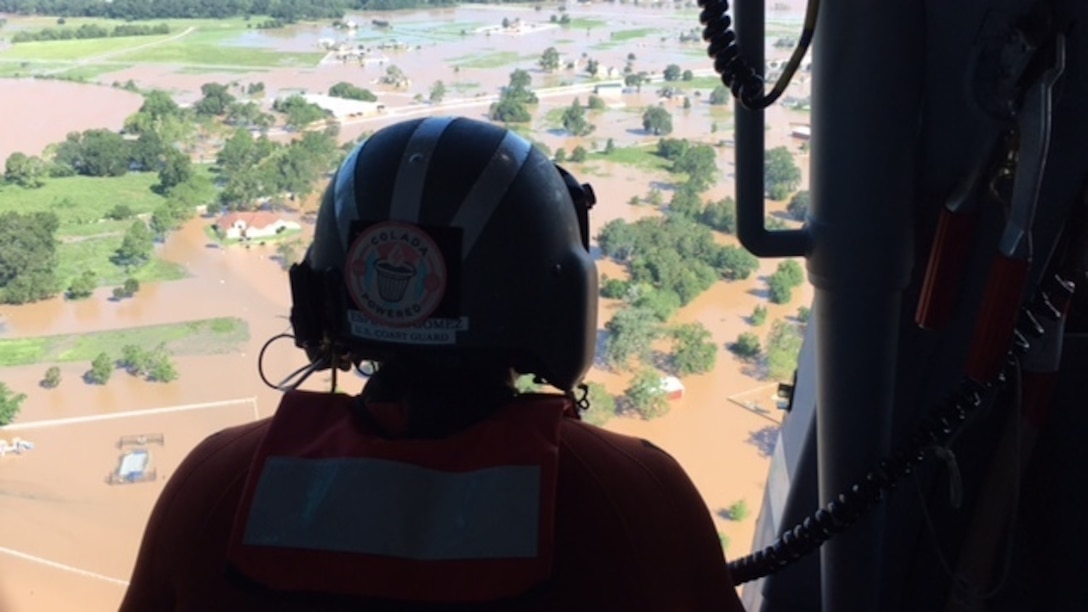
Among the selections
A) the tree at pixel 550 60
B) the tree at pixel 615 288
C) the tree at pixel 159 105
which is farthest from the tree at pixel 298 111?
the tree at pixel 615 288

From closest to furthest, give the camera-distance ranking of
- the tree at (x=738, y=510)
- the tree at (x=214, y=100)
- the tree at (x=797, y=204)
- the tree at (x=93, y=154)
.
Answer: the tree at (x=797, y=204) < the tree at (x=738, y=510) < the tree at (x=93, y=154) < the tree at (x=214, y=100)

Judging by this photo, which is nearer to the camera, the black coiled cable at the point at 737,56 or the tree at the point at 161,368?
the black coiled cable at the point at 737,56

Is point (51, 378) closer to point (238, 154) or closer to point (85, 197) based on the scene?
point (85, 197)

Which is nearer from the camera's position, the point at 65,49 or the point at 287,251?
the point at 287,251

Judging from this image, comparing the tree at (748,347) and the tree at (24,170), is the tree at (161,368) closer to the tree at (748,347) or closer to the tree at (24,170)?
the tree at (24,170)

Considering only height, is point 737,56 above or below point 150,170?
above

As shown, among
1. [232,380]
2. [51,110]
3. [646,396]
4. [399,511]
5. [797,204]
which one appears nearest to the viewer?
[399,511]

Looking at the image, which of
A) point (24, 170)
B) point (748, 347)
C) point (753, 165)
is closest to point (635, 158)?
point (748, 347)
